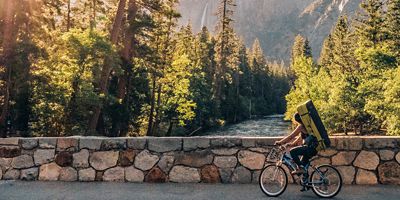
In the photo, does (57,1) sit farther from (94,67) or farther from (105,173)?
(105,173)

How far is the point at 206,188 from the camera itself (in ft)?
24.1

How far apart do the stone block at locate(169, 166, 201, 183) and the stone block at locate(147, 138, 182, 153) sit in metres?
0.43

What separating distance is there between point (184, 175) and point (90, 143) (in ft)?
7.22

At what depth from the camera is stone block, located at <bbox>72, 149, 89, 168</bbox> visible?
8180mm

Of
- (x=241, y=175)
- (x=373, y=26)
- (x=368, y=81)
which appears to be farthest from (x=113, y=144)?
(x=373, y=26)

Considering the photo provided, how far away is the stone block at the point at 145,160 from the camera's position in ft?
26.2

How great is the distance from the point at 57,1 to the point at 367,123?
2941 centimetres

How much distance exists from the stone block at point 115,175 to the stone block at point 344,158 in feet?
14.5

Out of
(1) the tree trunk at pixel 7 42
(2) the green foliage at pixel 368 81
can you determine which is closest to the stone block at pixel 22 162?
(1) the tree trunk at pixel 7 42

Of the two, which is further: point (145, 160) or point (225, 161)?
point (145, 160)

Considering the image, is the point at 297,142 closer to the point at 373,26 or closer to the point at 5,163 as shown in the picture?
the point at 5,163

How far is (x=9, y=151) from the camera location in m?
8.50

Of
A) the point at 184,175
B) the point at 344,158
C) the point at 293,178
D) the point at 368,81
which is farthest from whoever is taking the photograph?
the point at 368,81

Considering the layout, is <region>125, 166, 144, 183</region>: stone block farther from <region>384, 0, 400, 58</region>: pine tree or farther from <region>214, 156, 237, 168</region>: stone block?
<region>384, 0, 400, 58</region>: pine tree
